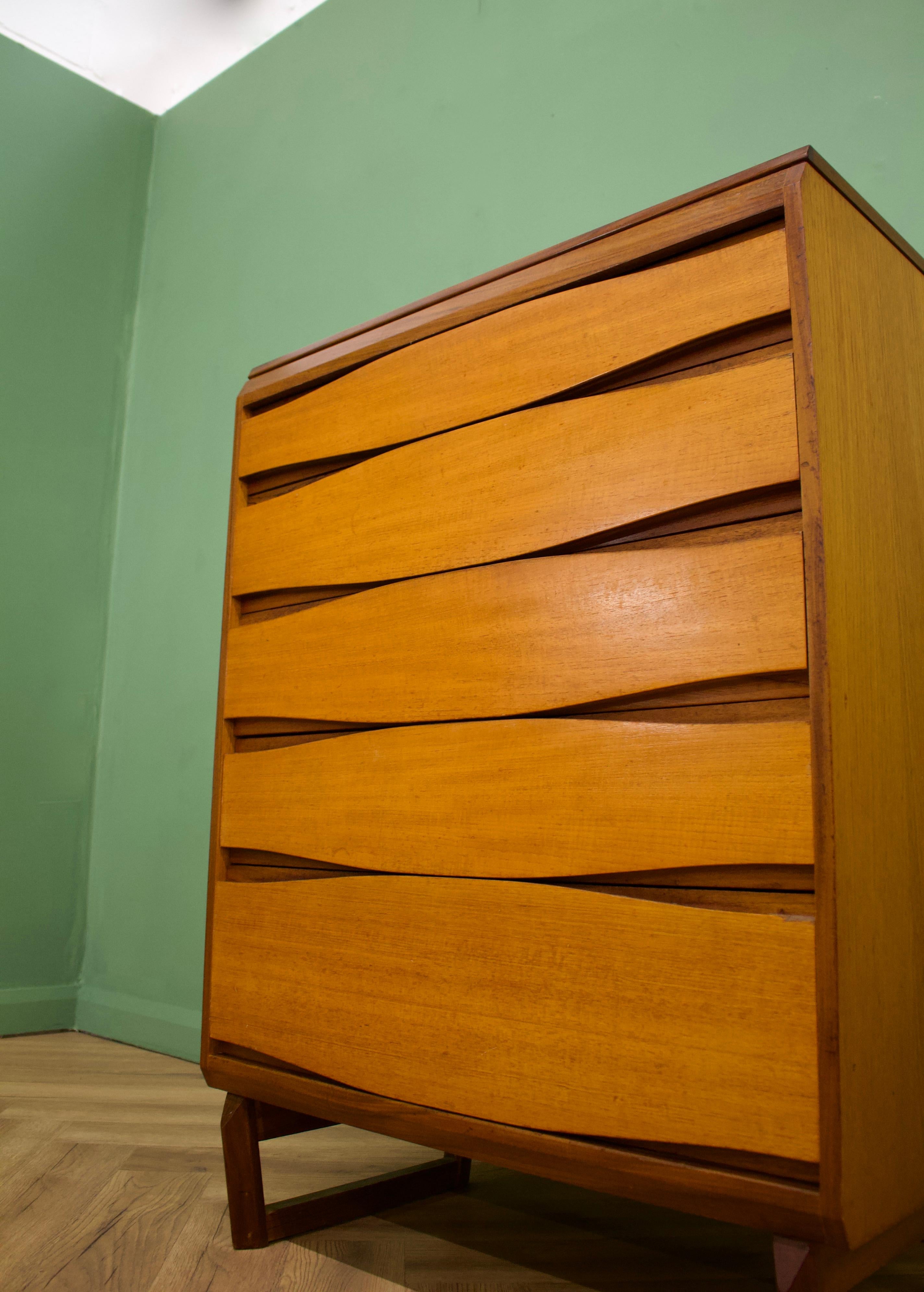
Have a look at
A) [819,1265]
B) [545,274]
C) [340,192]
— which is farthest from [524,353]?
[340,192]

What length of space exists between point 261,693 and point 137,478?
1.43 m

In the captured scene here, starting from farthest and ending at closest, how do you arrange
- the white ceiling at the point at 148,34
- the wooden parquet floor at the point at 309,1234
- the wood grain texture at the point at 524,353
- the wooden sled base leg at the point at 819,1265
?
the white ceiling at the point at 148,34, the wooden parquet floor at the point at 309,1234, the wood grain texture at the point at 524,353, the wooden sled base leg at the point at 819,1265

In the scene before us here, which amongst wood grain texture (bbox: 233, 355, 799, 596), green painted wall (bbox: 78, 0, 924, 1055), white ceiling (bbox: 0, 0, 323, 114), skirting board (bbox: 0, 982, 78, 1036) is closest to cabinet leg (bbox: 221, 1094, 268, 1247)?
wood grain texture (bbox: 233, 355, 799, 596)

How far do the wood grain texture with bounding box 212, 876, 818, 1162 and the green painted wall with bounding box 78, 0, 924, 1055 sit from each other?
962mm

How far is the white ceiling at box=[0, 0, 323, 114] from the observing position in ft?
7.20

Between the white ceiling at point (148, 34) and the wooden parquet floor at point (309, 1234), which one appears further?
the white ceiling at point (148, 34)

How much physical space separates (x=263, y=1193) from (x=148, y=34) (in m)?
2.47

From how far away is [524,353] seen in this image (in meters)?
0.90

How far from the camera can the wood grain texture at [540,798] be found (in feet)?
2.26

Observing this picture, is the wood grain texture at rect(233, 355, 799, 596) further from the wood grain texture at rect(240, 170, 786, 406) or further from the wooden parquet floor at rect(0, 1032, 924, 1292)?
the wooden parquet floor at rect(0, 1032, 924, 1292)

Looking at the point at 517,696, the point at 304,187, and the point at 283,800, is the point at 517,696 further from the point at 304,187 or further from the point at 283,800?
the point at 304,187

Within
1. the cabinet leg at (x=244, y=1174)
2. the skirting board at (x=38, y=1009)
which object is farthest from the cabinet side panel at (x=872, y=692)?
the skirting board at (x=38, y=1009)

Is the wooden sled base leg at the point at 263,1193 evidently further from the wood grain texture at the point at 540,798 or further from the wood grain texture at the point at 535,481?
the wood grain texture at the point at 535,481

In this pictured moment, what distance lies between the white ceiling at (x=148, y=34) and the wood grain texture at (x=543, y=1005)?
210cm
